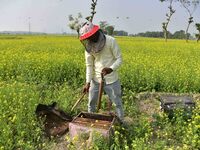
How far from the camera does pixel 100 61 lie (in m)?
5.73

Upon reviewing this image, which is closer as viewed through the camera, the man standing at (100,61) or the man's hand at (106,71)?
the man standing at (100,61)

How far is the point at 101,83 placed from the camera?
5.57 meters

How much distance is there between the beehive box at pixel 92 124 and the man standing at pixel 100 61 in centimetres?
33

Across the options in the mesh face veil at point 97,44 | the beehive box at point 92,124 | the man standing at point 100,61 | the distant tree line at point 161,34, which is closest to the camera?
the beehive box at point 92,124

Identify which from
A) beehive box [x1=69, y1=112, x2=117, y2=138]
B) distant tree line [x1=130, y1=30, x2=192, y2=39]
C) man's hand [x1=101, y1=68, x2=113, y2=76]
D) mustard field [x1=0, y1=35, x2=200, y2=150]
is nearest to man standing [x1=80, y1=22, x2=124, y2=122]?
man's hand [x1=101, y1=68, x2=113, y2=76]

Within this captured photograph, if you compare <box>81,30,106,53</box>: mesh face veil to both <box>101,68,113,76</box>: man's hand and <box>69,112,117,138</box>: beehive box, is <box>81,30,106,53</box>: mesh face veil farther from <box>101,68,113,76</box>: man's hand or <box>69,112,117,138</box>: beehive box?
<box>69,112,117,138</box>: beehive box

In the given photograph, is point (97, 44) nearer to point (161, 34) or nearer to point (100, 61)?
point (100, 61)

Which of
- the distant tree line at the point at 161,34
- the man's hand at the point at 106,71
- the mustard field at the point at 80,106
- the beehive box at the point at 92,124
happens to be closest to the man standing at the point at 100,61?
the man's hand at the point at 106,71

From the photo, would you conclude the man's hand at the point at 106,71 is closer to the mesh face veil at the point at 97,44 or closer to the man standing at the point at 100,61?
the man standing at the point at 100,61

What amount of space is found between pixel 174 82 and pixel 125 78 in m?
1.27

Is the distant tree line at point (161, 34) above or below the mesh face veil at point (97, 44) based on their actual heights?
below

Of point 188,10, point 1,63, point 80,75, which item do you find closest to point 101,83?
point 80,75

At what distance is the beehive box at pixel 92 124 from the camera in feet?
16.7

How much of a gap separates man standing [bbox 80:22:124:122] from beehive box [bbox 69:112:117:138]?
33 cm
